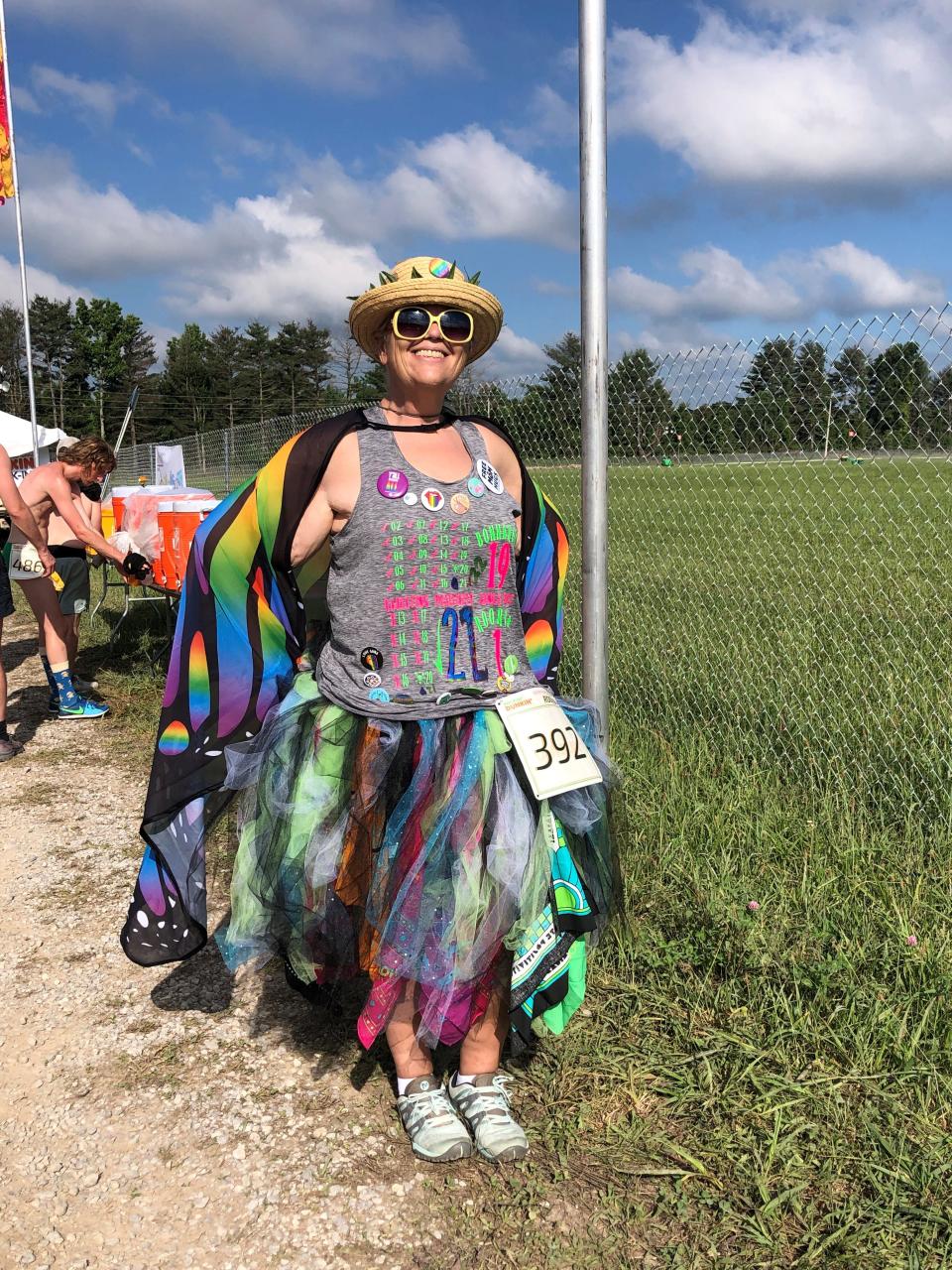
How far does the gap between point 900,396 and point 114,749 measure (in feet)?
14.2

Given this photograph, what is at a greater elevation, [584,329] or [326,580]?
[584,329]

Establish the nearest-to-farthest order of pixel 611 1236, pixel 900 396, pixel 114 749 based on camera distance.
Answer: pixel 611 1236 → pixel 900 396 → pixel 114 749

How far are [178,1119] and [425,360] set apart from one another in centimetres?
195

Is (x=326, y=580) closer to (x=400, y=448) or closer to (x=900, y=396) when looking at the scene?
(x=400, y=448)

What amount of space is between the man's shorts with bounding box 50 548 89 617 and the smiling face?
461 cm

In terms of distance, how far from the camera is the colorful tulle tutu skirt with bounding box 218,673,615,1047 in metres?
2.18

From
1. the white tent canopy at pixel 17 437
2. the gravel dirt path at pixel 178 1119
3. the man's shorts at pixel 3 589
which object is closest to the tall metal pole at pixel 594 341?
the gravel dirt path at pixel 178 1119

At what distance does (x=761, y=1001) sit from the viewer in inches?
109

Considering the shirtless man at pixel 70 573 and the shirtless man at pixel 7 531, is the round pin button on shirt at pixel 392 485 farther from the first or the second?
the shirtless man at pixel 70 573

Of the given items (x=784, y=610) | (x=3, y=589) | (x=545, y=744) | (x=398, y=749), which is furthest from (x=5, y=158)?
(x=545, y=744)

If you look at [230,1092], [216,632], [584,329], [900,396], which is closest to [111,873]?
[230,1092]

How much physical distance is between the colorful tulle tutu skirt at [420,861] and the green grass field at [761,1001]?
38 centimetres

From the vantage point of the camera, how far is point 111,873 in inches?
157

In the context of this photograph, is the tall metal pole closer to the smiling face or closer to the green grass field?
the green grass field
